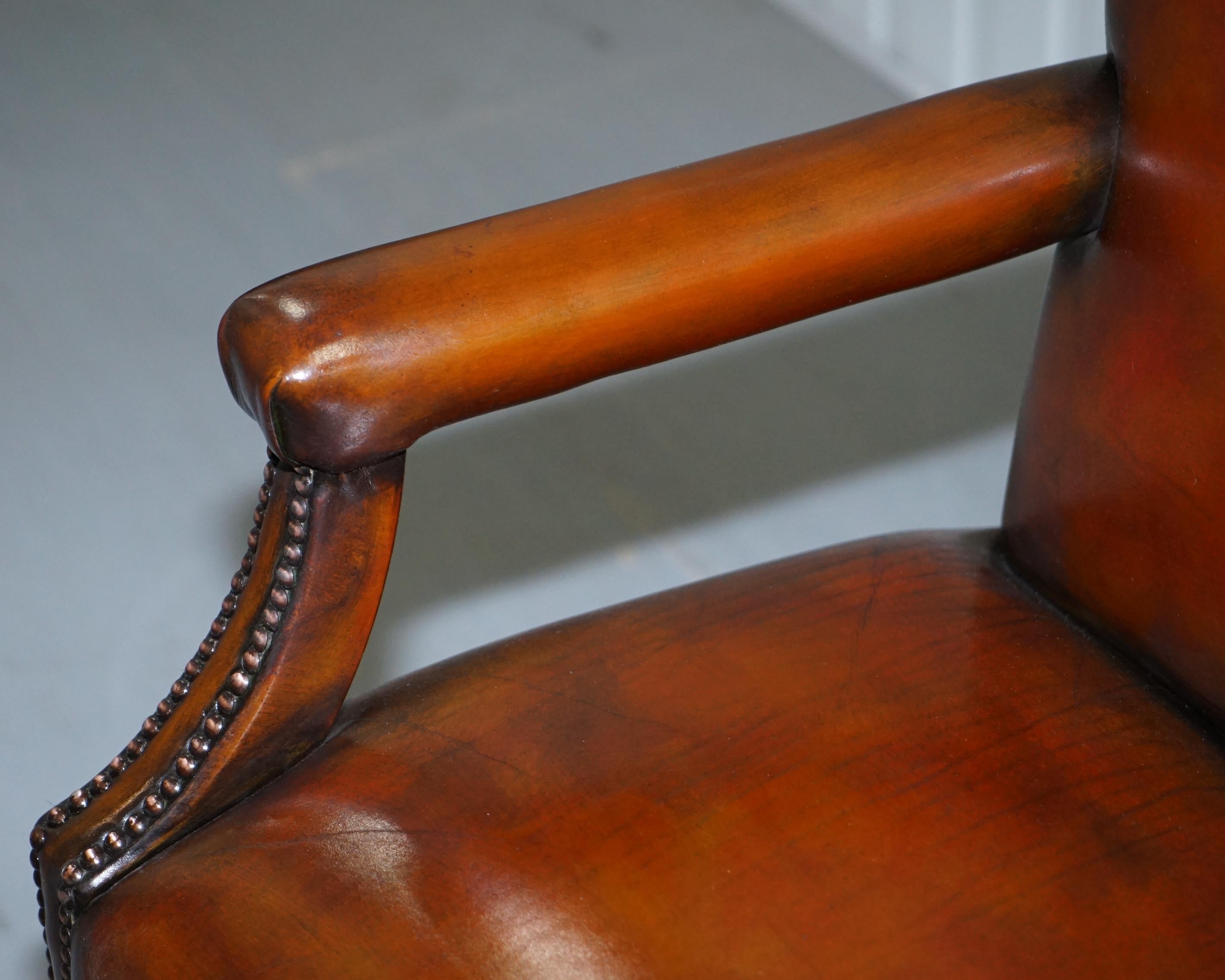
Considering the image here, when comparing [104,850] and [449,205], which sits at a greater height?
[104,850]

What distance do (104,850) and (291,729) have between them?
0.09m

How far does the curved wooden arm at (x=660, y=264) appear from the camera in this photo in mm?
590

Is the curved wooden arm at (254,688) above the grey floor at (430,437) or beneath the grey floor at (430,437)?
above

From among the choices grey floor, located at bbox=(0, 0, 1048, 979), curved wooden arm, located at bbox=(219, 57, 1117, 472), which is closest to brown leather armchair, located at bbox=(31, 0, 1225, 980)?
curved wooden arm, located at bbox=(219, 57, 1117, 472)

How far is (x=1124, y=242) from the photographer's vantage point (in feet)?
2.32

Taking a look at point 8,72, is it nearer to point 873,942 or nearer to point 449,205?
point 449,205

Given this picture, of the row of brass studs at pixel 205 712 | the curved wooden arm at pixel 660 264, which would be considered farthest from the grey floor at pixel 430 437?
the curved wooden arm at pixel 660 264

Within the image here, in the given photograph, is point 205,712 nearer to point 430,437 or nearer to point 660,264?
point 660,264

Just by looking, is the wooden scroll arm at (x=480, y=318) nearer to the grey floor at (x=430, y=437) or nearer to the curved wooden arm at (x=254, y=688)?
the curved wooden arm at (x=254, y=688)

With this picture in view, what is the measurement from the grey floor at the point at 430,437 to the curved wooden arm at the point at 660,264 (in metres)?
0.69

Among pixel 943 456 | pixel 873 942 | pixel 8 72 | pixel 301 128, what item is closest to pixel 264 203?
pixel 301 128

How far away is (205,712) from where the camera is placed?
67 centimetres

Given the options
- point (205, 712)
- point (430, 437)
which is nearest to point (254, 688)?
point (205, 712)

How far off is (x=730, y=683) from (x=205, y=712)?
23 centimetres
